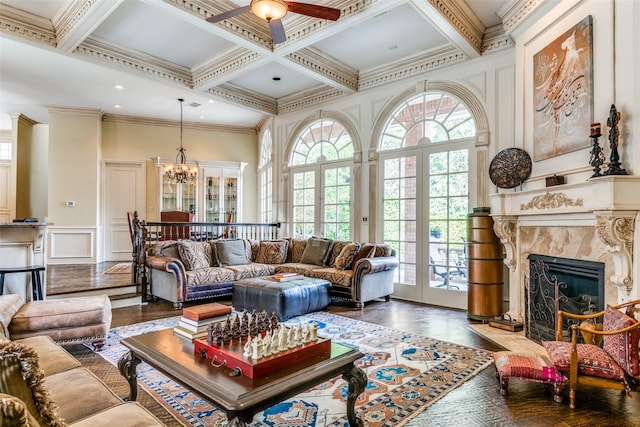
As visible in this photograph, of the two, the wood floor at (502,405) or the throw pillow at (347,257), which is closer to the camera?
the wood floor at (502,405)

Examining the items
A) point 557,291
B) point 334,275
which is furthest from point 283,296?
point 557,291

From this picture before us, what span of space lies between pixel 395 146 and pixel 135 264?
4.57 m

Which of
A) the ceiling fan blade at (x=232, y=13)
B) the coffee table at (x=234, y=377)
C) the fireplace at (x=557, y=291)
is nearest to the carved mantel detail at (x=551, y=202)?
the fireplace at (x=557, y=291)

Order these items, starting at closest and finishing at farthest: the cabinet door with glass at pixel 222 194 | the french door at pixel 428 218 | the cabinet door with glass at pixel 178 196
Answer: the french door at pixel 428 218, the cabinet door with glass at pixel 178 196, the cabinet door with glass at pixel 222 194

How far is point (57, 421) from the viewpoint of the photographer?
96 centimetres

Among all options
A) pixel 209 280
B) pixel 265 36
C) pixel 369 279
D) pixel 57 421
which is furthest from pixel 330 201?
pixel 57 421

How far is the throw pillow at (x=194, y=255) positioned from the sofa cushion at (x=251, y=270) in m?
0.43

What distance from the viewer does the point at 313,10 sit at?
3.38 metres

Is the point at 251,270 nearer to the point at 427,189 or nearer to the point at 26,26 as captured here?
the point at 427,189

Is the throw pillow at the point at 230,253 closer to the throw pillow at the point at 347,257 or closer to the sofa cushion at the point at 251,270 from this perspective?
the sofa cushion at the point at 251,270

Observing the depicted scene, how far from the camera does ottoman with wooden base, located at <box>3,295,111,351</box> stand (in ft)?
10.1

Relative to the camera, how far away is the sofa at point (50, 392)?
84cm

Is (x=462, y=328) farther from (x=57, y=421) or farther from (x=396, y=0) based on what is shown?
(x=57, y=421)

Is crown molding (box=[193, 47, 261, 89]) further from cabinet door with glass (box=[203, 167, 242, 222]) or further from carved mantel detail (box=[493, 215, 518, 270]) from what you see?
carved mantel detail (box=[493, 215, 518, 270])
